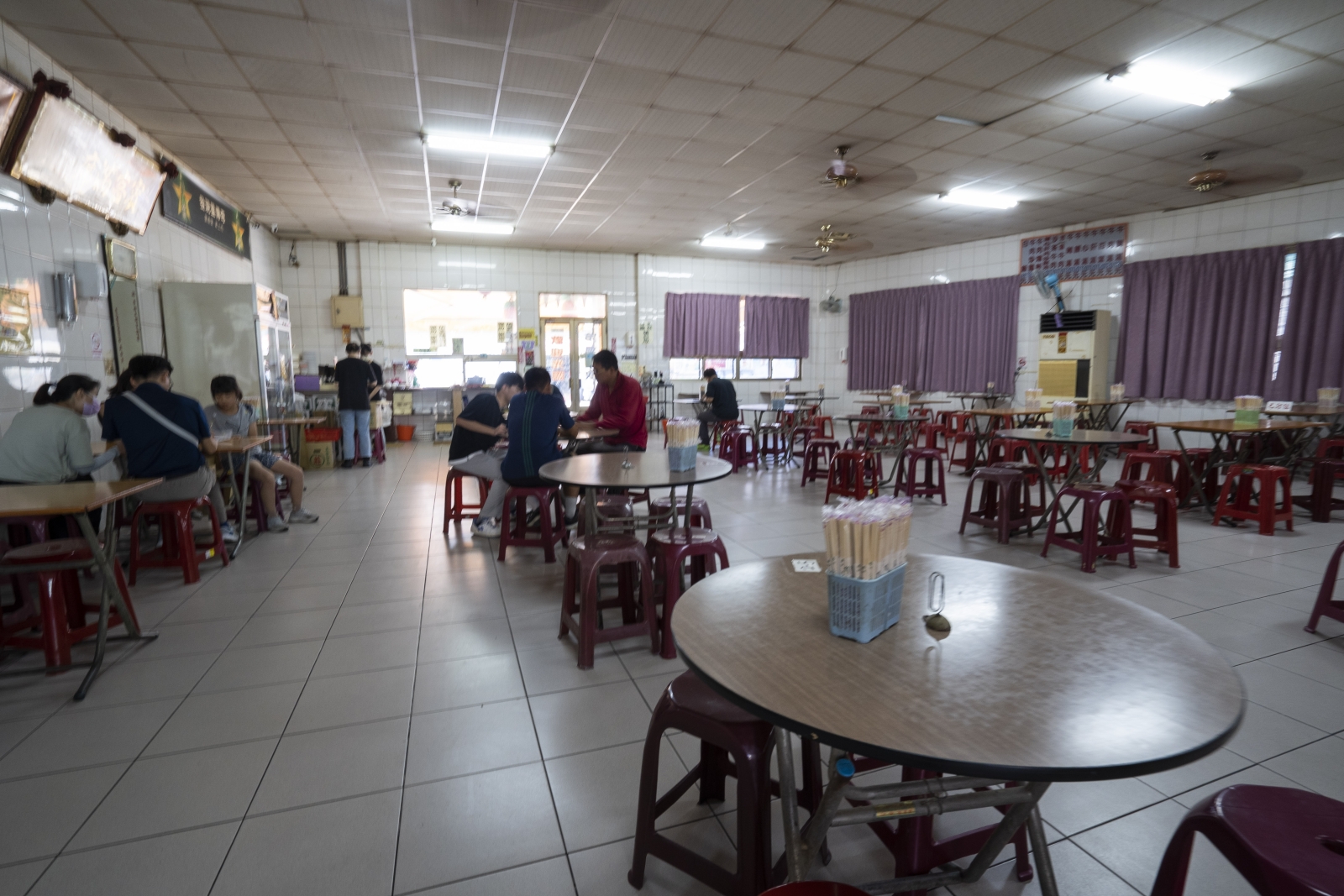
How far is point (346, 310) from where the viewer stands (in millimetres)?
10320

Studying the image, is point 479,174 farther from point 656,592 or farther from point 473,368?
point 656,592

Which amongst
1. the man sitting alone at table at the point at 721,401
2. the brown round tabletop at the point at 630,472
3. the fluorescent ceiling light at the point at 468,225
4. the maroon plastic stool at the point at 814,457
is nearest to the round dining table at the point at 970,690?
the brown round tabletop at the point at 630,472

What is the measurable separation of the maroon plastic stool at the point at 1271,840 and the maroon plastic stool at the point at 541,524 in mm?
3489

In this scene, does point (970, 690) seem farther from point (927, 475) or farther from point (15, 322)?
point (15, 322)

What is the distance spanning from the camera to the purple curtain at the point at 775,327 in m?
12.8

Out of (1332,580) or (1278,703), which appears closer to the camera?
(1278,703)

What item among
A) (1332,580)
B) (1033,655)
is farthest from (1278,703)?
(1033,655)

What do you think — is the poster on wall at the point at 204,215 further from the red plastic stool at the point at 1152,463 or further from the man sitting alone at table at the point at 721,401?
the red plastic stool at the point at 1152,463

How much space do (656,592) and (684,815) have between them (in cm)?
154

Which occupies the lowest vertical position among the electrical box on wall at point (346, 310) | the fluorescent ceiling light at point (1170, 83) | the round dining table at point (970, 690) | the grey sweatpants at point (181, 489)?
the grey sweatpants at point (181, 489)

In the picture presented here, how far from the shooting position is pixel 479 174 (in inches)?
273

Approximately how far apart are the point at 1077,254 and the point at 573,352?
8.34m

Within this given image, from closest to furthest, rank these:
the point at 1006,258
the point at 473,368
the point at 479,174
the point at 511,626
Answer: the point at 511,626 < the point at 479,174 < the point at 1006,258 < the point at 473,368

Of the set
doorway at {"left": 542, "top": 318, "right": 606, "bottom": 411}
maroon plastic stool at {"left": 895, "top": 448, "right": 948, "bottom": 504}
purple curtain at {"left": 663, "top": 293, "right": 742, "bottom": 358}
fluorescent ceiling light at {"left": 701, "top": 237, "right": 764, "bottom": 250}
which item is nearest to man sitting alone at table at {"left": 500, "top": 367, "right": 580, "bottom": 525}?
maroon plastic stool at {"left": 895, "top": 448, "right": 948, "bottom": 504}
